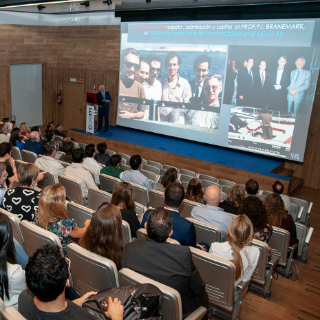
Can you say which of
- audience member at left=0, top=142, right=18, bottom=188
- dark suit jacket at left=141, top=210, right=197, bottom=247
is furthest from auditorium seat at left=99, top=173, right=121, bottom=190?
dark suit jacket at left=141, top=210, right=197, bottom=247

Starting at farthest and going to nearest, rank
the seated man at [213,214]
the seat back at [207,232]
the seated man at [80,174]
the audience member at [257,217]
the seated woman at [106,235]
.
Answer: the seated man at [80,174] < the seated man at [213,214] < the audience member at [257,217] < the seat back at [207,232] < the seated woman at [106,235]

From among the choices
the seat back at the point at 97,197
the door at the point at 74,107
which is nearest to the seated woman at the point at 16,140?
the seat back at the point at 97,197

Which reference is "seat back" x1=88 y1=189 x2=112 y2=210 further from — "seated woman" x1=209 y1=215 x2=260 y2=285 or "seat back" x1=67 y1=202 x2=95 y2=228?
"seated woman" x1=209 y1=215 x2=260 y2=285

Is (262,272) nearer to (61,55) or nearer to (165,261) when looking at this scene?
(165,261)

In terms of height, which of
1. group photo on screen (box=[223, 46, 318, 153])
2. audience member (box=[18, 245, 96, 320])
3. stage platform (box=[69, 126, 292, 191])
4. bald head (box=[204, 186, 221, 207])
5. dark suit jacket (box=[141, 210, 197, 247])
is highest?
group photo on screen (box=[223, 46, 318, 153])

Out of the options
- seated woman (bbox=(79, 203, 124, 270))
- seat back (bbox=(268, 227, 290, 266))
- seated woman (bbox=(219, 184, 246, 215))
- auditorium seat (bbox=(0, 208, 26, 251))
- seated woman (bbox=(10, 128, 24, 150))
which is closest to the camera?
seated woman (bbox=(79, 203, 124, 270))

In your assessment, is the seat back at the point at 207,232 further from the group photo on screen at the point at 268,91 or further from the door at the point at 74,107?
the door at the point at 74,107

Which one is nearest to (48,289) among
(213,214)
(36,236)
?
(36,236)

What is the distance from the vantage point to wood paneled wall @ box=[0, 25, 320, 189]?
11.4 meters

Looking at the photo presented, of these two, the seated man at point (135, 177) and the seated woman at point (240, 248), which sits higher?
the seated woman at point (240, 248)

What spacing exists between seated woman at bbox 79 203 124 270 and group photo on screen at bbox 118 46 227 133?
701cm

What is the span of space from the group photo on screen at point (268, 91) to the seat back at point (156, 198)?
4.68 meters

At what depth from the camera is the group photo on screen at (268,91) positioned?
7551 millimetres

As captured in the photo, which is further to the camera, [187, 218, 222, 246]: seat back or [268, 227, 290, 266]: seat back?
[268, 227, 290, 266]: seat back
